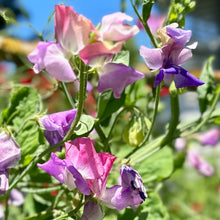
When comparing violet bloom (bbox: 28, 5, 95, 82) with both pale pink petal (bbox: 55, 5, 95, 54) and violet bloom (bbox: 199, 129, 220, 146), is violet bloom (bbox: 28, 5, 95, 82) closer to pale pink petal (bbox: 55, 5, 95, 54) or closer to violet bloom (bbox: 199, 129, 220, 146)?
pale pink petal (bbox: 55, 5, 95, 54)

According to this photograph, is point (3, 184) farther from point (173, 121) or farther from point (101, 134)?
point (173, 121)

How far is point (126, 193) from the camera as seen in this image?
0.41 meters

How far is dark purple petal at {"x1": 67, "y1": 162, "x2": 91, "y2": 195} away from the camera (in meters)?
0.38

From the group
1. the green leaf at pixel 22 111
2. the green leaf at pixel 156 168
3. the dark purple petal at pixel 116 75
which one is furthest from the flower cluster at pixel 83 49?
the green leaf at pixel 156 168

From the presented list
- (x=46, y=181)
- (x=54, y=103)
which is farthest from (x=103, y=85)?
(x=54, y=103)

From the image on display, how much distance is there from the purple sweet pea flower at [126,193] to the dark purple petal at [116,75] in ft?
0.28

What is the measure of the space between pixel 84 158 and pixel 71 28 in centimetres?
13

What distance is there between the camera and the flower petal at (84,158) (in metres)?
0.39

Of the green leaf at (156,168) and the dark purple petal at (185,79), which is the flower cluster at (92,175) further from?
the green leaf at (156,168)

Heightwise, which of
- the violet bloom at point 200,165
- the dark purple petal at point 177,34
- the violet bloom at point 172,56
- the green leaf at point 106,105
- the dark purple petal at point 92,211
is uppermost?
A: the dark purple petal at point 177,34

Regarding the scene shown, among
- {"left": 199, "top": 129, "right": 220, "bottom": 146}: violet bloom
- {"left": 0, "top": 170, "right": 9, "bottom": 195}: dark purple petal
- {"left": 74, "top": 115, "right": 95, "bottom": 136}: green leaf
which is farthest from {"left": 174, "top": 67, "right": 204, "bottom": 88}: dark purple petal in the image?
{"left": 199, "top": 129, "right": 220, "bottom": 146}: violet bloom

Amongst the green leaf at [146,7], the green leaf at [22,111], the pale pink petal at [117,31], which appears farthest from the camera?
the green leaf at [22,111]

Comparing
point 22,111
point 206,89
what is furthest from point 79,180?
point 206,89

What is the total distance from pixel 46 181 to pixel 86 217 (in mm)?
238
